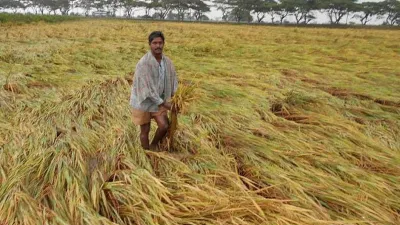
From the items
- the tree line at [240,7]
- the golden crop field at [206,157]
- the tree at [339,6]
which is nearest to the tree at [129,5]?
the tree line at [240,7]

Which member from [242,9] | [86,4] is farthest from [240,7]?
[86,4]

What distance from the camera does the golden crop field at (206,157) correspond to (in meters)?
2.10

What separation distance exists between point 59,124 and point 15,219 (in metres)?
1.53

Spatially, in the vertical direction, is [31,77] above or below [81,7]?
below

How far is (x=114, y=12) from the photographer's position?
7044cm

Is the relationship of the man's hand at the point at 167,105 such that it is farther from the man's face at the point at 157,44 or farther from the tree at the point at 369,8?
the tree at the point at 369,8

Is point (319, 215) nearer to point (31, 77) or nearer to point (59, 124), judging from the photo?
point (59, 124)

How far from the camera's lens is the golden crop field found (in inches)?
82.7

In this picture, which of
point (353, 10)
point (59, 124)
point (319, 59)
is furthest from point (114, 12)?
point (59, 124)

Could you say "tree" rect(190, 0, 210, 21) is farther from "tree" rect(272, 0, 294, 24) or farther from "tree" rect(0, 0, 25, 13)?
"tree" rect(0, 0, 25, 13)

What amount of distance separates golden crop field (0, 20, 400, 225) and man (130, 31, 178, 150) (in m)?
0.17

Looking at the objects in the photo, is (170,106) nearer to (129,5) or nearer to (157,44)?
(157,44)

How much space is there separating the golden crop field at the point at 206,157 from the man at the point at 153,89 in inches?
6.7

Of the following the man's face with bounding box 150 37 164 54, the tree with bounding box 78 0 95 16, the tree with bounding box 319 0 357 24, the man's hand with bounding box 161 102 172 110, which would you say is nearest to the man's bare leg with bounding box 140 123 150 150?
the man's hand with bounding box 161 102 172 110
